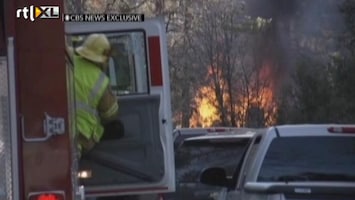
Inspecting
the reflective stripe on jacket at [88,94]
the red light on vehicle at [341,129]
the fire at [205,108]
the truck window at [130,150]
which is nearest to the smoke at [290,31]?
the fire at [205,108]

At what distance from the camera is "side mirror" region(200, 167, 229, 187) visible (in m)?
11.0

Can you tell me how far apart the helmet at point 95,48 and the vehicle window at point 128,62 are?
0.27 meters

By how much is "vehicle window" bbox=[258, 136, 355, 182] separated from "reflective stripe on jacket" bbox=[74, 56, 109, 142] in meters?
2.18

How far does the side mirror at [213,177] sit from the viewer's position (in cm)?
1099

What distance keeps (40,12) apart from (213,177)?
6086mm

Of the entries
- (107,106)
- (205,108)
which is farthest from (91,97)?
(205,108)

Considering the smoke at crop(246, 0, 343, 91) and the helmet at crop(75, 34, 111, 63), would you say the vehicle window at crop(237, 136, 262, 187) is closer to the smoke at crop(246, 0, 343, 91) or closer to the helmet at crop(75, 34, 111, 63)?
the helmet at crop(75, 34, 111, 63)

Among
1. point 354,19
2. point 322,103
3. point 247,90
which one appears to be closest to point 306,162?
point 354,19

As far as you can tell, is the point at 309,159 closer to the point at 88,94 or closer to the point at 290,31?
the point at 88,94

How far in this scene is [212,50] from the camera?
144 ft

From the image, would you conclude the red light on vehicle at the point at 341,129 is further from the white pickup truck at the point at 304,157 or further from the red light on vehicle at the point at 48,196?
the red light on vehicle at the point at 48,196

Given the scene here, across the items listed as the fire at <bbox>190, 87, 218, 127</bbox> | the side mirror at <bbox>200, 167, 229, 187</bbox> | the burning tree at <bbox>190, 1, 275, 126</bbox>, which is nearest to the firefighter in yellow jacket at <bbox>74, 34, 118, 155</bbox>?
the side mirror at <bbox>200, 167, 229, 187</bbox>

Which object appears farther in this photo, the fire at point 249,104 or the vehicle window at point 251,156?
the fire at point 249,104

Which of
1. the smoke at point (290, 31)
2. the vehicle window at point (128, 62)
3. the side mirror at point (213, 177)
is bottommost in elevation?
the side mirror at point (213, 177)
